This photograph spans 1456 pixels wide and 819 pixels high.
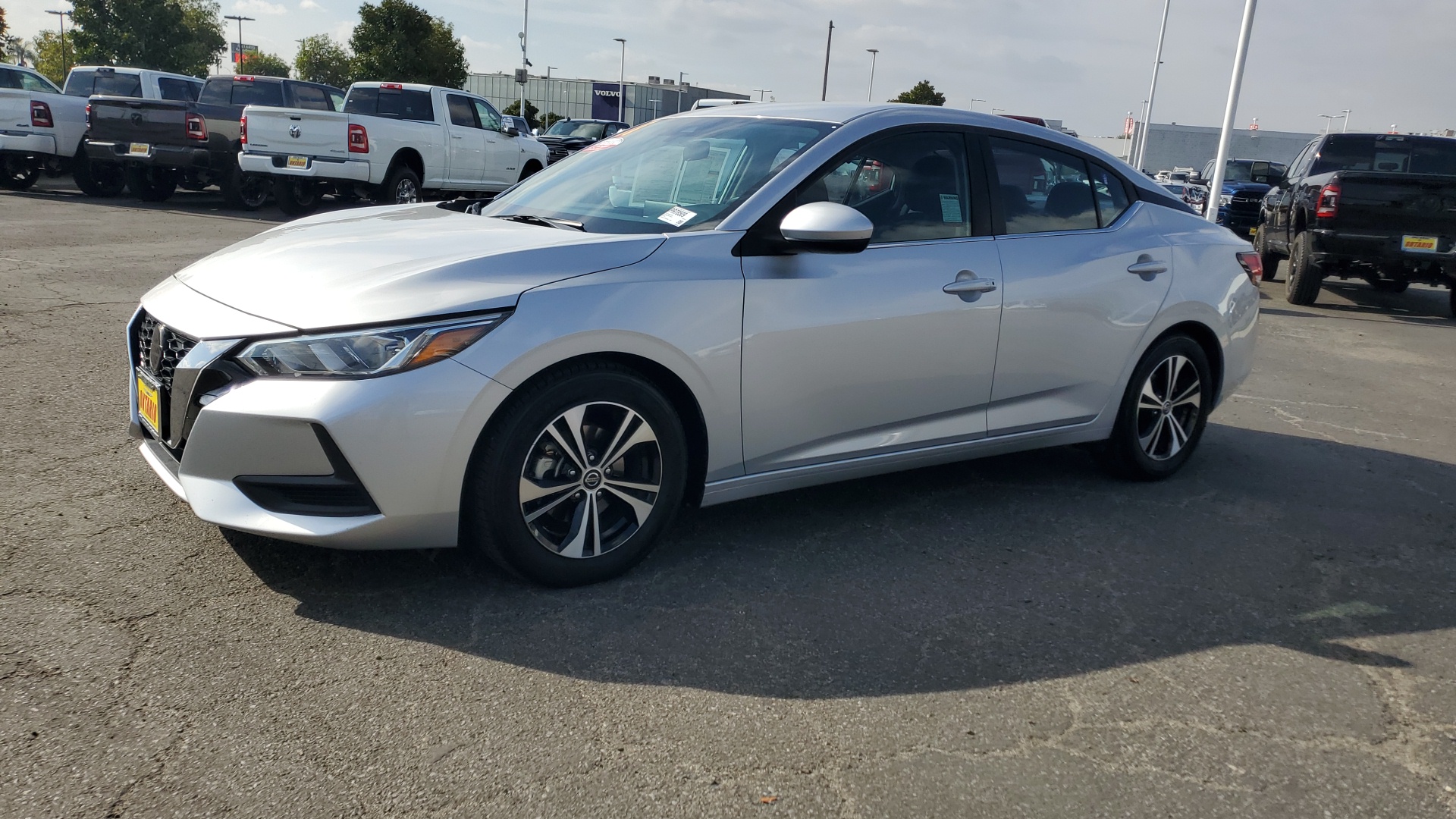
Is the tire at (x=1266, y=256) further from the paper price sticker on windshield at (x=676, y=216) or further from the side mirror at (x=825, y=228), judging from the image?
the paper price sticker on windshield at (x=676, y=216)

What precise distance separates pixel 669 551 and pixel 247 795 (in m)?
1.83

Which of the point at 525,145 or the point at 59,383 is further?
the point at 525,145

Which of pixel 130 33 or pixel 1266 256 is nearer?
pixel 1266 256

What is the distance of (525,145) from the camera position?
60.5ft

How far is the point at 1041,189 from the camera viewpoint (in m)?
4.79

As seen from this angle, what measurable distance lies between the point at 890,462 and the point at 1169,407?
1.72 m

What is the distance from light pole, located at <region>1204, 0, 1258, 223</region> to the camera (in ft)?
55.5

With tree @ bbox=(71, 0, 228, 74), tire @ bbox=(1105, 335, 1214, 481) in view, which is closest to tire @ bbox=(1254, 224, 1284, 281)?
tire @ bbox=(1105, 335, 1214, 481)

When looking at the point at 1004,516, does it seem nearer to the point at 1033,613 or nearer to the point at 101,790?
the point at 1033,613

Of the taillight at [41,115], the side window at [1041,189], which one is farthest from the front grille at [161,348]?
the taillight at [41,115]

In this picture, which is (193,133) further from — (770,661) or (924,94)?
(924,94)

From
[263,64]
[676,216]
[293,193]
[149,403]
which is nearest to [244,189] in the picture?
[293,193]

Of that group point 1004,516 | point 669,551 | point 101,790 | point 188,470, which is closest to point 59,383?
point 188,470

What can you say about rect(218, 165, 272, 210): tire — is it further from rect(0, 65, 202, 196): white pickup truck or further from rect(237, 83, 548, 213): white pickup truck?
rect(0, 65, 202, 196): white pickup truck
